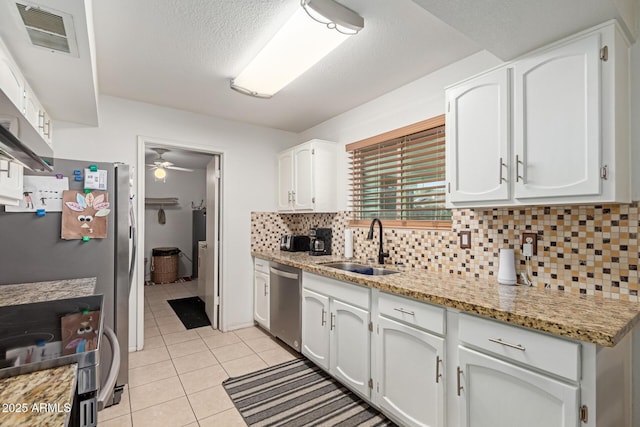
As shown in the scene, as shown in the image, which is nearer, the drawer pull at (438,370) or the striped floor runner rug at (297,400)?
the drawer pull at (438,370)

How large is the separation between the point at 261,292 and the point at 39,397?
110 inches

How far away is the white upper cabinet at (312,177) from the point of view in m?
3.20

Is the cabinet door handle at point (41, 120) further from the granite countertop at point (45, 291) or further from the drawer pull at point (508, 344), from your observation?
the drawer pull at point (508, 344)

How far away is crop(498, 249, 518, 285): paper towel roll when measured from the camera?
5.96 feet

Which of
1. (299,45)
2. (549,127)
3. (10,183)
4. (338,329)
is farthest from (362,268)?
(10,183)

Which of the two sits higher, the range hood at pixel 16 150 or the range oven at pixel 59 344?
the range hood at pixel 16 150

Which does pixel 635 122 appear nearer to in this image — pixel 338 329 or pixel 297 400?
pixel 338 329

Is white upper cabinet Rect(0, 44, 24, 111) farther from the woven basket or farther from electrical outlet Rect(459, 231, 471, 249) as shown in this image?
the woven basket

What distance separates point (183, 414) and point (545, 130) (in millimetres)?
2683

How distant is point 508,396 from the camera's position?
1312mm

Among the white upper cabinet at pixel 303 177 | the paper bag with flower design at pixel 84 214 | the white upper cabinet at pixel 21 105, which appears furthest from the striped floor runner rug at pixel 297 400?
the white upper cabinet at pixel 21 105

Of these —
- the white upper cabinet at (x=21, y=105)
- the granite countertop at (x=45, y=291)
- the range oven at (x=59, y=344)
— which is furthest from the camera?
the granite countertop at (x=45, y=291)

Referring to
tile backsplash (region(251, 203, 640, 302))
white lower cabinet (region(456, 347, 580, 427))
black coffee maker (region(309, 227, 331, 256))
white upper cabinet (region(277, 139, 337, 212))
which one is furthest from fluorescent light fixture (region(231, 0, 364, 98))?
white lower cabinet (region(456, 347, 580, 427))

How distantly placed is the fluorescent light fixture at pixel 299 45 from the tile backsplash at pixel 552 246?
55.9 inches
